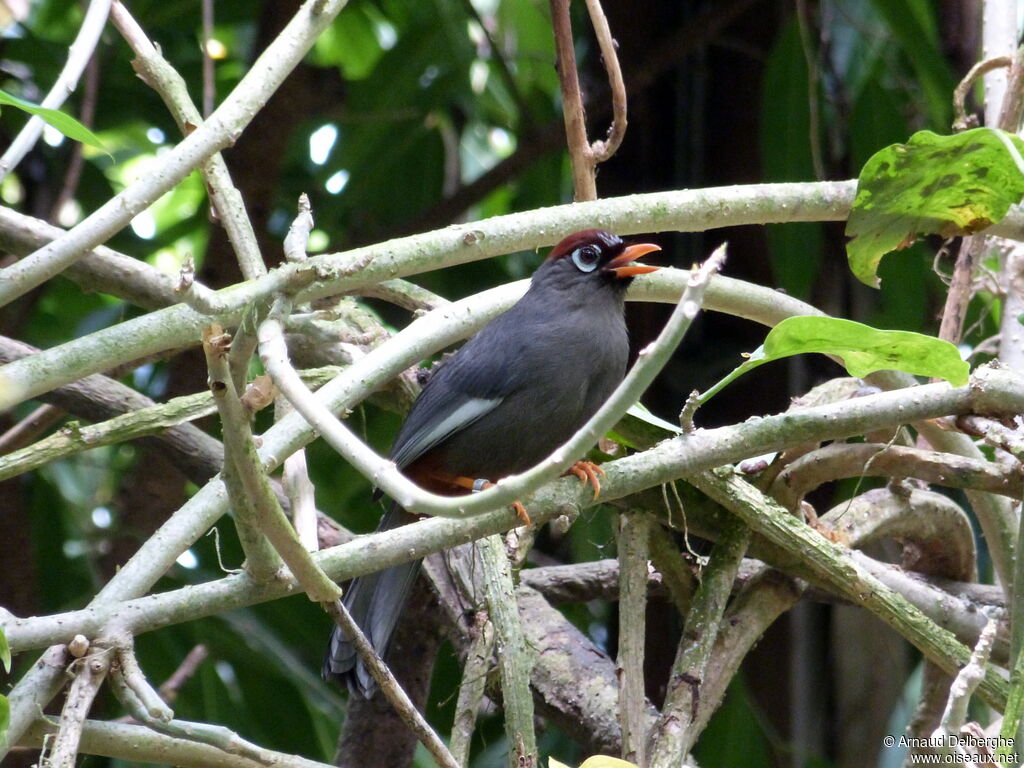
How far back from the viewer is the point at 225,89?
5832 millimetres

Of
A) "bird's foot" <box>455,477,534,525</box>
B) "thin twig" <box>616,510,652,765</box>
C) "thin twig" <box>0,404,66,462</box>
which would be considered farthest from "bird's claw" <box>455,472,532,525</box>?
"thin twig" <box>0,404,66,462</box>

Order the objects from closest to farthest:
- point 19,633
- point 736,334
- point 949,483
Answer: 1. point 19,633
2. point 949,483
3. point 736,334

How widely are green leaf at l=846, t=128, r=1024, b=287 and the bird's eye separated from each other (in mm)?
822

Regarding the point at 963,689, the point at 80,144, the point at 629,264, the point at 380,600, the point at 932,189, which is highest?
the point at 80,144

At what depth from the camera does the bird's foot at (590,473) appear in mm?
2559

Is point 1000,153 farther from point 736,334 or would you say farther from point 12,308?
point 12,308

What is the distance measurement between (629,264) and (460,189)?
217 cm

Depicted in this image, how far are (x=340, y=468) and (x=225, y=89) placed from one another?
2112 millimetres

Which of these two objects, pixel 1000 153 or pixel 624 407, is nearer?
pixel 624 407

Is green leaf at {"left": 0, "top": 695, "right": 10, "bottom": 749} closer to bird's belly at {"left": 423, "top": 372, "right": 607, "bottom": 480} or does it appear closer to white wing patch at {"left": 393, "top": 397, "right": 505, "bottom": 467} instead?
white wing patch at {"left": 393, "top": 397, "right": 505, "bottom": 467}

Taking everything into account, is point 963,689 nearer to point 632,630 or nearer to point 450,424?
point 632,630

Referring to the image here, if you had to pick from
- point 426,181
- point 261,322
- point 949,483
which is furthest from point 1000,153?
point 426,181

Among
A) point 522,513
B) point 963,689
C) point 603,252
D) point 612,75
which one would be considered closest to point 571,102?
point 612,75

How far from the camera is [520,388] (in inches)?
134
